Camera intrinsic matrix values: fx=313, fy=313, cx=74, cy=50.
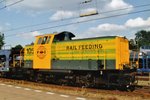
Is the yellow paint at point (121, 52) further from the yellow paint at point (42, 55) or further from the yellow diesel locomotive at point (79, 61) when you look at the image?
the yellow paint at point (42, 55)

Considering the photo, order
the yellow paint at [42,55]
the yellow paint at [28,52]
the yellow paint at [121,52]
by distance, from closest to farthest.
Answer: the yellow paint at [121,52]
the yellow paint at [42,55]
the yellow paint at [28,52]

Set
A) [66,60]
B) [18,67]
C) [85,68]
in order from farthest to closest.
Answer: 1. [18,67]
2. [66,60]
3. [85,68]

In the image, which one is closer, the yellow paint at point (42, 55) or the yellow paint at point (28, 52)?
the yellow paint at point (42, 55)

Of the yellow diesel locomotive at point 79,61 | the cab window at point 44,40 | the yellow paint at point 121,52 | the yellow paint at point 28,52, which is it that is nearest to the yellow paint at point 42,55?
the yellow diesel locomotive at point 79,61

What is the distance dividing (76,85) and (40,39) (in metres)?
4.31

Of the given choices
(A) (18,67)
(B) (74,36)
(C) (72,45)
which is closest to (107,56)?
(C) (72,45)

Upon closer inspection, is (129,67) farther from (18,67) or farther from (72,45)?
(18,67)

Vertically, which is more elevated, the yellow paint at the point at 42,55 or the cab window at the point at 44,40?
the cab window at the point at 44,40

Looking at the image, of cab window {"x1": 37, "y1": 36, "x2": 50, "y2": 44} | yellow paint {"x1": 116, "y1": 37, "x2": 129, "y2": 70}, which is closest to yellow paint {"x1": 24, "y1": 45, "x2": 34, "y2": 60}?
cab window {"x1": 37, "y1": 36, "x2": 50, "y2": 44}

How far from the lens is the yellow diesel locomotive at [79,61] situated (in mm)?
18047

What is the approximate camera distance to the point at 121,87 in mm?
18312

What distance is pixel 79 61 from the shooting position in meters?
19.9

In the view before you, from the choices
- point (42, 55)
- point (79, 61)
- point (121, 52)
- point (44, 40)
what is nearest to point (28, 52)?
point (42, 55)

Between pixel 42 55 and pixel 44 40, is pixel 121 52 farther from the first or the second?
pixel 42 55
